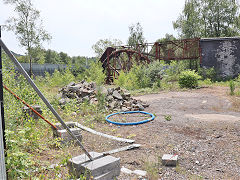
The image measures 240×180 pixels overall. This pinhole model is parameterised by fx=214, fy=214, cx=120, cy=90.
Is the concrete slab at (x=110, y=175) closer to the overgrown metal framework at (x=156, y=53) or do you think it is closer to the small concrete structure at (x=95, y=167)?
the small concrete structure at (x=95, y=167)

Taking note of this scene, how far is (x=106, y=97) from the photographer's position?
25.1ft

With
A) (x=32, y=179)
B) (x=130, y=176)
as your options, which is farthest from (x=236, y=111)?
(x=32, y=179)

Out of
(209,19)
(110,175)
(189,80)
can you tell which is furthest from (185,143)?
(209,19)

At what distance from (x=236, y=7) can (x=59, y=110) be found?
87.8ft

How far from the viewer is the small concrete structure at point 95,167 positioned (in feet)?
8.30

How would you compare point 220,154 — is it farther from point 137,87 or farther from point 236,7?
point 236,7

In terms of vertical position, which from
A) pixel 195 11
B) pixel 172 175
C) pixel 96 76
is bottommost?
pixel 172 175

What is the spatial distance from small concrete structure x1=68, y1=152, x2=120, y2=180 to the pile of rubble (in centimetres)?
441

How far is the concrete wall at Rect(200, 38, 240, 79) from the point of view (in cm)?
1536

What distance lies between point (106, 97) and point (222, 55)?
11548 millimetres

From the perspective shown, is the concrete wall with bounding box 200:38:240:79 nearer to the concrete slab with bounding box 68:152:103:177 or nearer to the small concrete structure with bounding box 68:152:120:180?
the small concrete structure with bounding box 68:152:120:180

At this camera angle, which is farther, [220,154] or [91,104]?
[91,104]

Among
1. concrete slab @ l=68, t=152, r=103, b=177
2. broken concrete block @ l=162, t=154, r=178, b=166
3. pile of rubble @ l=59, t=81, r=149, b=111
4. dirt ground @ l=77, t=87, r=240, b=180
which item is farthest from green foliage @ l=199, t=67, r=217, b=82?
concrete slab @ l=68, t=152, r=103, b=177

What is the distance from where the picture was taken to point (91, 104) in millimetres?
7164
